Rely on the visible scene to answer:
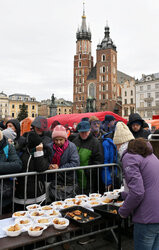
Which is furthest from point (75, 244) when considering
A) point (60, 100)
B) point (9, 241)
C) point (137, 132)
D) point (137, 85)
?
point (60, 100)

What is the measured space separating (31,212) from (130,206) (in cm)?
134

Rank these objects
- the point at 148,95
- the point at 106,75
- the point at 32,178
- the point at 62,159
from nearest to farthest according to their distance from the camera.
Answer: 1. the point at 32,178
2. the point at 62,159
3. the point at 148,95
4. the point at 106,75

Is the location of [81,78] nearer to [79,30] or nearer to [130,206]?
[79,30]

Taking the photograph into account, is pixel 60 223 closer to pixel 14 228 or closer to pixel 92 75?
pixel 14 228

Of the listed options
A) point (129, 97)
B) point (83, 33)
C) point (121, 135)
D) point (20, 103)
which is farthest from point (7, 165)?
point (20, 103)

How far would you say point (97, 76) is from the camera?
6850cm

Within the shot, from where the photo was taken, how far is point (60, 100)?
107688 mm

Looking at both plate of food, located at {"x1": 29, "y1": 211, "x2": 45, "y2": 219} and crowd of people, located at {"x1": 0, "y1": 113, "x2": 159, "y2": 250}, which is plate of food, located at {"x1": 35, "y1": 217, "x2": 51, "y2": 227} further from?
crowd of people, located at {"x1": 0, "y1": 113, "x2": 159, "y2": 250}

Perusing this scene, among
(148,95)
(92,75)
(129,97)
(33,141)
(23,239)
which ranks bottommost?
(23,239)

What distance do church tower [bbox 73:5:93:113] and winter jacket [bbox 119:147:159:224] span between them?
223ft

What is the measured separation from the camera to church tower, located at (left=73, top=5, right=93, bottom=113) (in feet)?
235

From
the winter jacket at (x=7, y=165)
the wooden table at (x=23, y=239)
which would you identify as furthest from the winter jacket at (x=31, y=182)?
the wooden table at (x=23, y=239)

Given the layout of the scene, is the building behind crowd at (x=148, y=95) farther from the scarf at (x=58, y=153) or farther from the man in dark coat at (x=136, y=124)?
the scarf at (x=58, y=153)

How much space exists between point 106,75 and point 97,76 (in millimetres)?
3118
